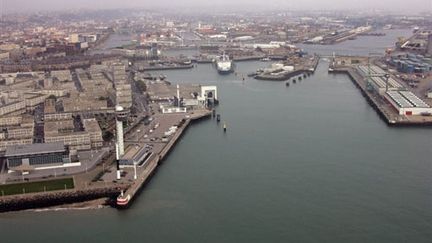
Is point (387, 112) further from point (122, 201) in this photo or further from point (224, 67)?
point (224, 67)

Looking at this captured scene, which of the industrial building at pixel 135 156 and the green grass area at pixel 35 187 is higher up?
the industrial building at pixel 135 156

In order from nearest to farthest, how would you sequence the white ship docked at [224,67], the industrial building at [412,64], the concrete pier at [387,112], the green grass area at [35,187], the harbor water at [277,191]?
the harbor water at [277,191] < the green grass area at [35,187] < the concrete pier at [387,112] < the industrial building at [412,64] < the white ship docked at [224,67]

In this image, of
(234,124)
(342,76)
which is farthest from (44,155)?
(342,76)

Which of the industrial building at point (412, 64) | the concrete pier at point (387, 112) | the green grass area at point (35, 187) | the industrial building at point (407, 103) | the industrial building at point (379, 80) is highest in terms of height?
the industrial building at point (412, 64)

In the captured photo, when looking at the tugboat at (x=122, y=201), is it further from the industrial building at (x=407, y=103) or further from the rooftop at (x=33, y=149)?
the industrial building at (x=407, y=103)

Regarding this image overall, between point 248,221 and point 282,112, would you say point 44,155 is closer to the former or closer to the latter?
point 248,221

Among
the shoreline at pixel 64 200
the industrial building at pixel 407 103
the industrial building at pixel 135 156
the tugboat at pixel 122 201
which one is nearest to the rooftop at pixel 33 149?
the industrial building at pixel 135 156

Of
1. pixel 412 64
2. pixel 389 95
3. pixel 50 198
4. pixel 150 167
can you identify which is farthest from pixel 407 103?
pixel 50 198
